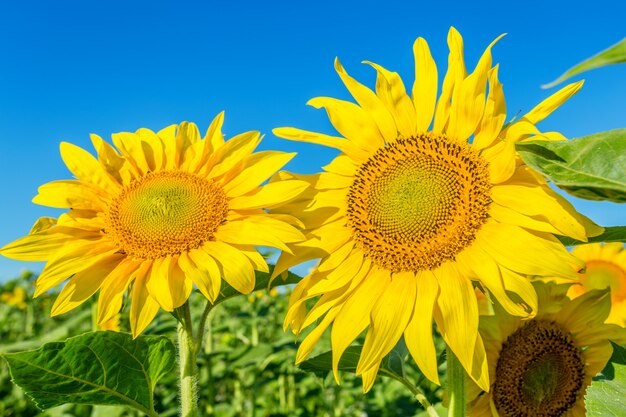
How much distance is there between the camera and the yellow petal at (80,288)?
2.02 metres

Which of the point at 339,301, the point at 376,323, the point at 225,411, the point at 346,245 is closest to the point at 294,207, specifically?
the point at 346,245

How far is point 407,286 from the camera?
179cm

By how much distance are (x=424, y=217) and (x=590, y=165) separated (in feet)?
2.40

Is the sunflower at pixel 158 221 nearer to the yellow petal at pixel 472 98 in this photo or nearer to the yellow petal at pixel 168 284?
the yellow petal at pixel 168 284

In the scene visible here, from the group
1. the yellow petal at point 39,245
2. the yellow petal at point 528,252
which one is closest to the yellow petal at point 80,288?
the yellow petal at point 39,245

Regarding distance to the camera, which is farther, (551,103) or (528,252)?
(551,103)

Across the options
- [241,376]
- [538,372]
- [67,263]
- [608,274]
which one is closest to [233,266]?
[67,263]

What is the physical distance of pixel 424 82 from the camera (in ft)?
6.21

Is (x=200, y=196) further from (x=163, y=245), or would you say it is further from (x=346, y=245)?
(x=346, y=245)

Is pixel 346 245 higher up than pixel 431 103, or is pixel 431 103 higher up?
pixel 431 103

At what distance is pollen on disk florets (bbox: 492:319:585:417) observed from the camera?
6.53ft

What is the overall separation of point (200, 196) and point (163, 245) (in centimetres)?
20

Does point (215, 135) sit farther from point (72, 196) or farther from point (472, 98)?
point (472, 98)

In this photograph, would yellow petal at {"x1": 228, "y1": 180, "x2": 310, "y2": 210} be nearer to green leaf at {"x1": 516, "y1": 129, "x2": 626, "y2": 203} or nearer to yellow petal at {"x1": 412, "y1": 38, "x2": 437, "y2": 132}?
yellow petal at {"x1": 412, "y1": 38, "x2": 437, "y2": 132}
